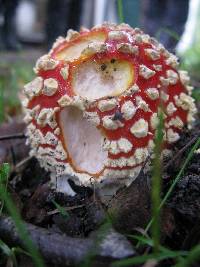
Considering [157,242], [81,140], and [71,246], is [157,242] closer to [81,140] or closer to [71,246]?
[71,246]

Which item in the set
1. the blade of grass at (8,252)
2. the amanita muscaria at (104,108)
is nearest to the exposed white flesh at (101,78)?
the amanita muscaria at (104,108)

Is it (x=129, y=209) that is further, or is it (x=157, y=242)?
(x=129, y=209)

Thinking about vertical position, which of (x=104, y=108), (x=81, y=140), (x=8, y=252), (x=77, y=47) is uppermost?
(x=77, y=47)

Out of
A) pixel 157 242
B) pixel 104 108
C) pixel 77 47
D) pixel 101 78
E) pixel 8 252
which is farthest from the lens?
pixel 77 47

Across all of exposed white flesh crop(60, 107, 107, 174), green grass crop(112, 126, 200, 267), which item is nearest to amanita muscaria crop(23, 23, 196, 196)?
exposed white flesh crop(60, 107, 107, 174)

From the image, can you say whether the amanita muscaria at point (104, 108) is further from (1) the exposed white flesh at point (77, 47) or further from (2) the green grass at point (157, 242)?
(2) the green grass at point (157, 242)

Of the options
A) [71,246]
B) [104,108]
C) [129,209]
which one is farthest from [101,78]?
[71,246]

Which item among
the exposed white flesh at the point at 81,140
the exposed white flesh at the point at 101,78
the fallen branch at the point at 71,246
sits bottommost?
the fallen branch at the point at 71,246
